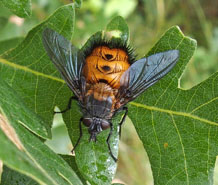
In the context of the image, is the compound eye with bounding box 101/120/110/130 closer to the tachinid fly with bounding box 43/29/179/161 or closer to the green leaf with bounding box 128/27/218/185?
the tachinid fly with bounding box 43/29/179/161

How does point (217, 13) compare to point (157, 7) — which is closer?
point (157, 7)

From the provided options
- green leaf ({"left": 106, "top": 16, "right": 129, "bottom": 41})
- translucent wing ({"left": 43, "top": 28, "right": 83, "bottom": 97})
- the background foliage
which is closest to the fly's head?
translucent wing ({"left": 43, "top": 28, "right": 83, "bottom": 97})

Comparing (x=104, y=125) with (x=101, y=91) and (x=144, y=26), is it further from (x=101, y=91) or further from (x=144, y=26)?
(x=144, y=26)

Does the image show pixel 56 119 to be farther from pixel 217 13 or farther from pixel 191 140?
pixel 217 13

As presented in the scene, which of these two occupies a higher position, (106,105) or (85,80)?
(85,80)

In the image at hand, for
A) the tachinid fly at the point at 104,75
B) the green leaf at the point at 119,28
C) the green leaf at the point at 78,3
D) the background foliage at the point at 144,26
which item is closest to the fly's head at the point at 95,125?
the tachinid fly at the point at 104,75

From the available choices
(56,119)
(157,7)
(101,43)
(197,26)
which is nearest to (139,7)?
(157,7)
